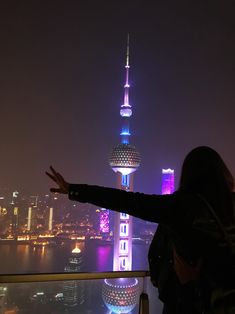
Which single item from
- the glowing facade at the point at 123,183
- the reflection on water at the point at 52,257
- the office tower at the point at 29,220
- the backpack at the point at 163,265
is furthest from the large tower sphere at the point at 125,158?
the backpack at the point at 163,265

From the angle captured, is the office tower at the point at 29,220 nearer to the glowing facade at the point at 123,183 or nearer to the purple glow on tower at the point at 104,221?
the purple glow on tower at the point at 104,221

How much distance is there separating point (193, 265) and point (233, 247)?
88mm

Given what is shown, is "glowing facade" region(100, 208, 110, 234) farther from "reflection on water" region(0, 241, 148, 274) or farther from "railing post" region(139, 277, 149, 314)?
"railing post" region(139, 277, 149, 314)

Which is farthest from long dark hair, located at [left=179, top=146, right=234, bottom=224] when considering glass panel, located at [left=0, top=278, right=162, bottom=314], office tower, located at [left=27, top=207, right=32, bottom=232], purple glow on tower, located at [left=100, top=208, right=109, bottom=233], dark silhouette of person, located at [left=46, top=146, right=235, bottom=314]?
purple glow on tower, located at [left=100, top=208, right=109, bottom=233]

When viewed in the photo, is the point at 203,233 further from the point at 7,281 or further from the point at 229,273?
the point at 7,281

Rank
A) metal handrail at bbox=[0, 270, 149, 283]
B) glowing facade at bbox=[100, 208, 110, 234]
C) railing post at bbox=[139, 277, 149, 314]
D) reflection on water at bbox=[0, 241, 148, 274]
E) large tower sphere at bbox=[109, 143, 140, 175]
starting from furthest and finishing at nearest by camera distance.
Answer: glowing facade at bbox=[100, 208, 110, 234], large tower sphere at bbox=[109, 143, 140, 175], reflection on water at bbox=[0, 241, 148, 274], railing post at bbox=[139, 277, 149, 314], metal handrail at bbox=[0, 270, 149, 283]

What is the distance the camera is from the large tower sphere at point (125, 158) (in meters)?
27.1

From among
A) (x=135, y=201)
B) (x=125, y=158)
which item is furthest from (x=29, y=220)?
(x=135, y=201)

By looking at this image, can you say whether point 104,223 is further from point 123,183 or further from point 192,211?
point 192,211

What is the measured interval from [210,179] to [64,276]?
0.72 meters

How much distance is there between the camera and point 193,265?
68 centimetres

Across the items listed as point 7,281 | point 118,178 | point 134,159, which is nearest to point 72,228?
point 118,178

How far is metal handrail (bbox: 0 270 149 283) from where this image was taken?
1122 mm

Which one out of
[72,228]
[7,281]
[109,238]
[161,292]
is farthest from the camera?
[109,238]
